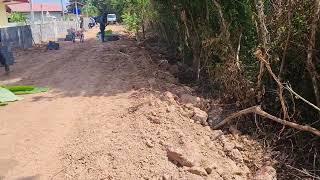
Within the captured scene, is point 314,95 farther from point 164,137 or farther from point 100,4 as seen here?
point 100,4

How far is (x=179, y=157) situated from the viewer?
17.9ft

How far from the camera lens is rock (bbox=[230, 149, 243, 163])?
20.1ft

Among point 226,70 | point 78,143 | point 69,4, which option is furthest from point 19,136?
point 69,4

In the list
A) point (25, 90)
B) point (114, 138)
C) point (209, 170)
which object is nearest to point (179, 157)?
point (209, 170)

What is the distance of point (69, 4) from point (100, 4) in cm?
956

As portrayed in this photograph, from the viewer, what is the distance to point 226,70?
7.49m

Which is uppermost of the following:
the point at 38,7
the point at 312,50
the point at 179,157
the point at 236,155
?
the point at 312,50

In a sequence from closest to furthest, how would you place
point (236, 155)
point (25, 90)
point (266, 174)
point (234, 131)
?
point (266, 174) → point (236, 155) → point (234, 131) → point (25, 90)

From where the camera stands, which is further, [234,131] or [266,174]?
[234,131]

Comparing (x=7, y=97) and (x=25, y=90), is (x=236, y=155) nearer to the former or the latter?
(x=7, y=97)

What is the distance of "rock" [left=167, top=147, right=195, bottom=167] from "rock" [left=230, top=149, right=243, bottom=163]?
95 centimetres

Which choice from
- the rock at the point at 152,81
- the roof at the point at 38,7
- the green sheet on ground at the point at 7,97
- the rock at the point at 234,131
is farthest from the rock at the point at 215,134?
the roof at the point at 38,7

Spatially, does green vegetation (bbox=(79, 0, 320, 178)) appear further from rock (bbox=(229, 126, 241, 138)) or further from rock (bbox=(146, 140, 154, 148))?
rock (bbox=(146, 140, 154, 148))

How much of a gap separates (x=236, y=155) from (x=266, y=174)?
543mm
